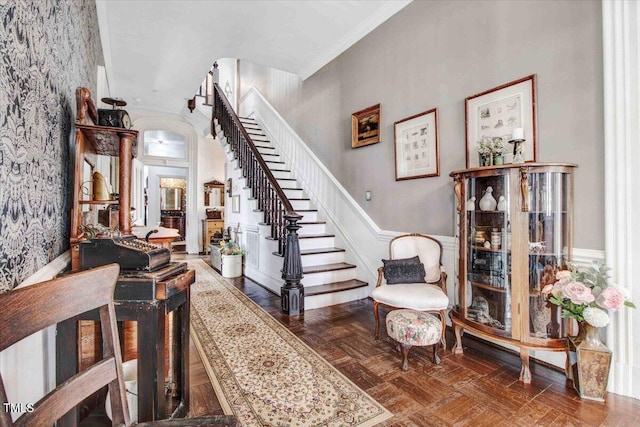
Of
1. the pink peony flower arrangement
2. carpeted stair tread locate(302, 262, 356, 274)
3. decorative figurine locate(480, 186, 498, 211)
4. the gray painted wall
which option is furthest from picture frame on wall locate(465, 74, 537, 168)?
carpeted stair tread locate(302, 262, 356, 274)

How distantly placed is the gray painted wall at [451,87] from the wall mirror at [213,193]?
379 cm

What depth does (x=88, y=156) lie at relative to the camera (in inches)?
77.5

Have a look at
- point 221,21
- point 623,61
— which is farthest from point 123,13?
point 623,61

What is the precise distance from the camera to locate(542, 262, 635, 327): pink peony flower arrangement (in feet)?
5.98

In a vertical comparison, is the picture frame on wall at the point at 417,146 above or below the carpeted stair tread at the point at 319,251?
above

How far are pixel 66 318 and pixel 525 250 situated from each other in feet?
8.33

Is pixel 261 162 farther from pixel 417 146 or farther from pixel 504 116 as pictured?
pixel 504 116

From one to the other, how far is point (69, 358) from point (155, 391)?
0.35 m

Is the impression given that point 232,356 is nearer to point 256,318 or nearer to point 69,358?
point 256,318

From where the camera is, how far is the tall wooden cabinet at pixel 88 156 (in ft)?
4.97

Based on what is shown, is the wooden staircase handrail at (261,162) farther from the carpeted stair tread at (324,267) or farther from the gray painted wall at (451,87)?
the gray painted wall at (451,87)

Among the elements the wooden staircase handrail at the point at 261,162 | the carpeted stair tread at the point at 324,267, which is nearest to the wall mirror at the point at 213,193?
the wooden staircase handrail at the point at 261,162

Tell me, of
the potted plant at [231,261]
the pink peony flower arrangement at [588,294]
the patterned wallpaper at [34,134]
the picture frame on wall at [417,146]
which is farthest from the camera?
the potted plant at [231,261]

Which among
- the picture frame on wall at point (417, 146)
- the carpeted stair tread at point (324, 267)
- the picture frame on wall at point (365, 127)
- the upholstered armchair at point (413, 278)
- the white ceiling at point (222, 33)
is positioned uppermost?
the white ceiling at point (222, 33)
